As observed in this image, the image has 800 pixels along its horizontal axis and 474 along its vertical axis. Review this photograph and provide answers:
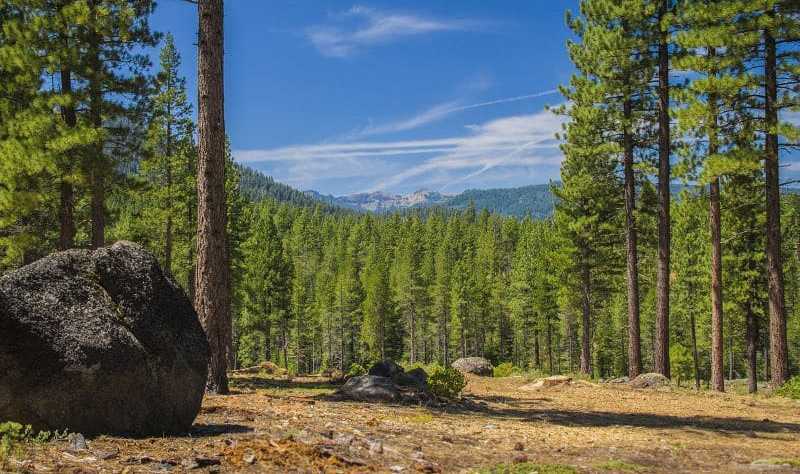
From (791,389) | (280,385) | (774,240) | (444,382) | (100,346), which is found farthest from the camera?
(774,240)

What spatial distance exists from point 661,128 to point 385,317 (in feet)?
178

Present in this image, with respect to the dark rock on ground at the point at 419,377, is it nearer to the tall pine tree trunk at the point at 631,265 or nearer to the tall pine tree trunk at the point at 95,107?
the tall pine tree trunk at the point at 631,265

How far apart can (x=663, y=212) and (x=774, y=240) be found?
3.01m

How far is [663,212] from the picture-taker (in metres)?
17.0

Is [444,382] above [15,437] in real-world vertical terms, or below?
below

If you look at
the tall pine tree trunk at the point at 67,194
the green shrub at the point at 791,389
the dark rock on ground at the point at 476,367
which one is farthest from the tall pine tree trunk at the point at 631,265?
the tall pine tree trunk at the point at 67,194

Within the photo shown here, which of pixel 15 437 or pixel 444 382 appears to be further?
pixel 444 382

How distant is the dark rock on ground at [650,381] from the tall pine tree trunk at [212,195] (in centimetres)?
1125

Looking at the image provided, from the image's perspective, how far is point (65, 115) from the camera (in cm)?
1538

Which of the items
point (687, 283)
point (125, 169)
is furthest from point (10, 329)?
point (687, 283)

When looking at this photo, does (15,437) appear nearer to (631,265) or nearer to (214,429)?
(214,429)

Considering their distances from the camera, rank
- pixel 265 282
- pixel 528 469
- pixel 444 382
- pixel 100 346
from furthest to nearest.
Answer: pixel 265 282 → pixel 444 382 → pixel 100 346 → pixel 528 469

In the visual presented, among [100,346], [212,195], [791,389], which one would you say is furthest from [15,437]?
[791,389]

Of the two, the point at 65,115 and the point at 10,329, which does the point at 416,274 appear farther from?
the point at 10,329
